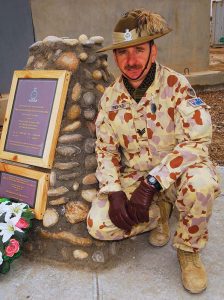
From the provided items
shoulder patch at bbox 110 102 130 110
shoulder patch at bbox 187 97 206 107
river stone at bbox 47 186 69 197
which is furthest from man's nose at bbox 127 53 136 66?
river stone at bbox 47 186 69 197

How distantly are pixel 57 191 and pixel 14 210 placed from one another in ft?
1.03

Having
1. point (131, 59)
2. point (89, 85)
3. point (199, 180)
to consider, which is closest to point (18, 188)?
point (89, 85)

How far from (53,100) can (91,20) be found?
14.5 feet

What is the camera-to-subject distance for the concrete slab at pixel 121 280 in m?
2.43

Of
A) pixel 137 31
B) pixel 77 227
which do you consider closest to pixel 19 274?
pixel 77 227

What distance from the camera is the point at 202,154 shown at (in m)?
2.37

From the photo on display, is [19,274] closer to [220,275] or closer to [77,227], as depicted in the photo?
[77,227]

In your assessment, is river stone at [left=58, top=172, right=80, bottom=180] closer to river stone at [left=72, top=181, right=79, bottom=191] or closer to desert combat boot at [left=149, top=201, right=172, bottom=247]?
river stone at [left=72, top=181, right=79, bottom=191]

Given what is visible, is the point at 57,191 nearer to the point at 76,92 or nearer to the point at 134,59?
the point at 76,92

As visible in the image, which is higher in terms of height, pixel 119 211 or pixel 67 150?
pixel 67 150

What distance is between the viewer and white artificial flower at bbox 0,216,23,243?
2658 millimetres

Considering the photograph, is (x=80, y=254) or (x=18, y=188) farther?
(x=18, y=188)

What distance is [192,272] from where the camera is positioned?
245cm

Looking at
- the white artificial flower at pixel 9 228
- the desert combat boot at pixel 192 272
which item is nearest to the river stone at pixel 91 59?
the white artificial flower at pixel 9 228
